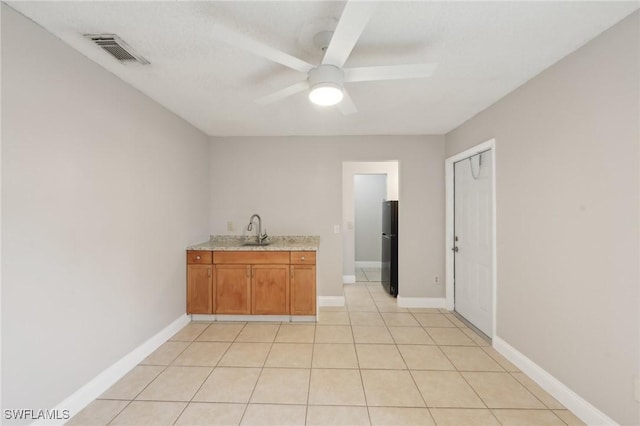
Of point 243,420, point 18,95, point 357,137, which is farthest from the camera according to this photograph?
point 357,137

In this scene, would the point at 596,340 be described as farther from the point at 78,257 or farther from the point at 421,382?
the point at 78,257

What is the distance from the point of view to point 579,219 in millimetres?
1819

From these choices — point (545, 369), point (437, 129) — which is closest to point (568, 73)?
point (437, 129)

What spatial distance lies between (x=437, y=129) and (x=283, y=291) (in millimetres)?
2932

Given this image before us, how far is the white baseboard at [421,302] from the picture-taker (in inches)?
153

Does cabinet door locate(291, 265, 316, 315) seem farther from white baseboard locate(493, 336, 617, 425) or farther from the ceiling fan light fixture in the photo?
the ceiling fan light fixture

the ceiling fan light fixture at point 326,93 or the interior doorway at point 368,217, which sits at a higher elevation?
the ceiling fan light fixture at point 326,93

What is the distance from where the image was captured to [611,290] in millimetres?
1622

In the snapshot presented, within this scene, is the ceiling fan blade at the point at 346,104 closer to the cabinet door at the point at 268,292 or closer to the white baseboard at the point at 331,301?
the cabinet door at the point at 268,292

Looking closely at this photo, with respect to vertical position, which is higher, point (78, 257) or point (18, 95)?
point (18, 95)

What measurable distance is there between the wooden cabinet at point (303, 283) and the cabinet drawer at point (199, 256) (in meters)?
1.04

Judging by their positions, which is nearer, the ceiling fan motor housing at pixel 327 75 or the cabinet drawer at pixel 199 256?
the ceiling fan motor housing at pixel 327 75

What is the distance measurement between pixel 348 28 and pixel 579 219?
1.92m

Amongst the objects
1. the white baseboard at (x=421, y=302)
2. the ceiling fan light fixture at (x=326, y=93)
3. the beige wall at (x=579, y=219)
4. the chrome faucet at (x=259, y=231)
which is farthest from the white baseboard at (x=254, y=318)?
the ceiling fan light fixture at (x=326, y=93)
